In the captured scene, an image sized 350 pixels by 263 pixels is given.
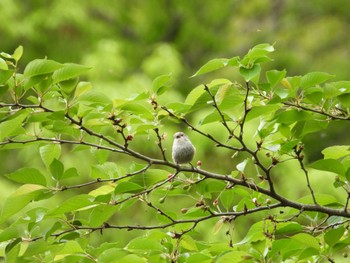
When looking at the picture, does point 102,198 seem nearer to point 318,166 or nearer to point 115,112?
point 115,112

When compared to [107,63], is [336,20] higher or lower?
lower

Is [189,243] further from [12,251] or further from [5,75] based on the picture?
[5,75]

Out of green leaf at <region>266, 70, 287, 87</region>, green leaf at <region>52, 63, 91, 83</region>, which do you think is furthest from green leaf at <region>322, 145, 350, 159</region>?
green leaf at <region>52, 63, 91, 83</region>

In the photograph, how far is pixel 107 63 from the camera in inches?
260

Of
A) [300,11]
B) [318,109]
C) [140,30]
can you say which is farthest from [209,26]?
[318,109]

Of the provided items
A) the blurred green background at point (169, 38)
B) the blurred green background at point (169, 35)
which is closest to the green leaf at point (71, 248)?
the blurred green background at point (169, 38)

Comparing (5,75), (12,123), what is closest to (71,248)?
(12,123)

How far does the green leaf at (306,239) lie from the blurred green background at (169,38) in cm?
421

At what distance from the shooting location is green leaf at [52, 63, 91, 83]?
146 cm

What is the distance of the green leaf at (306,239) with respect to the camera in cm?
156

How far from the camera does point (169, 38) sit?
8.90 metres

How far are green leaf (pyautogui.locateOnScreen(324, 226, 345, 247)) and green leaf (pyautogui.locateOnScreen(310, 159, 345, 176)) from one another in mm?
133

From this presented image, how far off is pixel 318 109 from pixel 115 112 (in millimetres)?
463

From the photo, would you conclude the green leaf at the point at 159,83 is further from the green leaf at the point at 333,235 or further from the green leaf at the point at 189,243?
the green leaf at the point at 333,235
